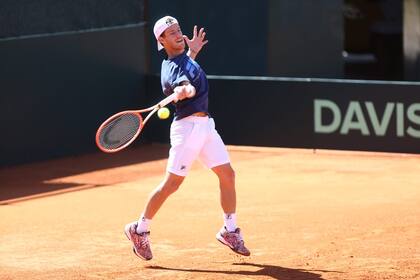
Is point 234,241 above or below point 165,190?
below

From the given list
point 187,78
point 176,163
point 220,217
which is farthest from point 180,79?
point 220,217

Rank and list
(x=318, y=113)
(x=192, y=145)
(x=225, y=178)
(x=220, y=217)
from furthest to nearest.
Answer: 1. (x=318, y=113)
2. (x=220, y=217)
3. (x=225, y=178)
4. (x=192, y=145)

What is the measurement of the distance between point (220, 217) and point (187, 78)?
2755 millimetres

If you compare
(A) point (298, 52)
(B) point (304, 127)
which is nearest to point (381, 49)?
(A) point (298, 52)

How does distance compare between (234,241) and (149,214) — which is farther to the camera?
(234,241)

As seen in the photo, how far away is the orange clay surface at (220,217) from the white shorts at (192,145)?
2.72 ft

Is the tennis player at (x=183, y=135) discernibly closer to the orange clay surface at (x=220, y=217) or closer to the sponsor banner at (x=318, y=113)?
the orange clay surface at (x=220, y=217)

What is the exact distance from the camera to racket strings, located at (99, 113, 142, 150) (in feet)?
28.9

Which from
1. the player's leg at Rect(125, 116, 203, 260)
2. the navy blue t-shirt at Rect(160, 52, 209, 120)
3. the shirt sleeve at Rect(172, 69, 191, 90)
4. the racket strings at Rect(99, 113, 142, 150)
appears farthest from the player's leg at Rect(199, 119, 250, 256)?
the racket strings at Rect(99, 113, 142, 150)

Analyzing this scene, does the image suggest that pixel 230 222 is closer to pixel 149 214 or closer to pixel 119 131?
pixel 149 214

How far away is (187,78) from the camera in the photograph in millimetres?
8508

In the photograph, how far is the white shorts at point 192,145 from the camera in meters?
8.65

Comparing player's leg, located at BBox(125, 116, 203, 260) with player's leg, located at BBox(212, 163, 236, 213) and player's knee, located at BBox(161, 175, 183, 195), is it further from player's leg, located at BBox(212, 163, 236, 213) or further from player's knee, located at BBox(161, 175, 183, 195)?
player's leg, located at BBox(212, 163, 236, 213)

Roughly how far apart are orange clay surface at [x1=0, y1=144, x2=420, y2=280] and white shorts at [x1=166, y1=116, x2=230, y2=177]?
0.83 meters
